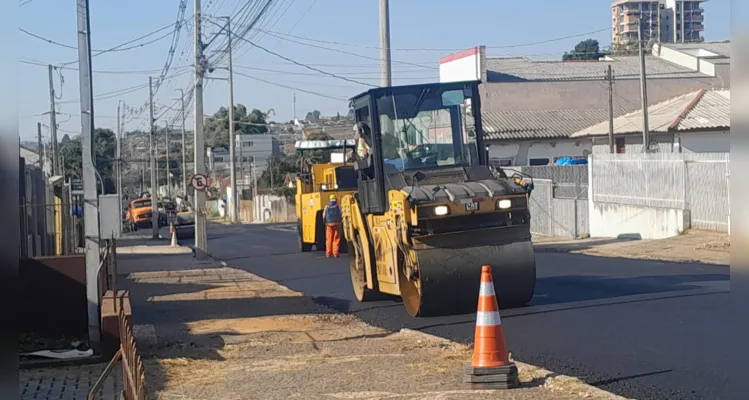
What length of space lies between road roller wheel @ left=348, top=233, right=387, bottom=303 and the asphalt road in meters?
0.19

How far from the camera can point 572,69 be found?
59906 millimetres

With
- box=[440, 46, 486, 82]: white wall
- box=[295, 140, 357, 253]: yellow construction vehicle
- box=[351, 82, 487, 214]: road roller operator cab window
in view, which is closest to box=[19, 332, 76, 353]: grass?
box=[351, 82, 487, 214]: road roller operator cab window

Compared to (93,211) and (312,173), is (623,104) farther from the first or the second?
(93,211)

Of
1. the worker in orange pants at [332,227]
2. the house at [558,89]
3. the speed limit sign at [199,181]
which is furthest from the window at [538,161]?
the worker in orange pants at [332,227]

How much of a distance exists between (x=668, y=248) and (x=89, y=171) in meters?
15.5

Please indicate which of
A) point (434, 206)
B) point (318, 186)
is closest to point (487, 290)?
point (434, 206)

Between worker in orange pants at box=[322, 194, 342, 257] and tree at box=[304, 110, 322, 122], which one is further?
tree at box=[304, 110, 322, 122]

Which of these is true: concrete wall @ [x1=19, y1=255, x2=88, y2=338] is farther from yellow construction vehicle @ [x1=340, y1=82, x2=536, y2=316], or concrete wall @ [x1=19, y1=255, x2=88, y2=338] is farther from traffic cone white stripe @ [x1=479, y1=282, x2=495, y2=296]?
traffic cone white stripe @ [x1=479, y1=282, x2=495, y2=296]

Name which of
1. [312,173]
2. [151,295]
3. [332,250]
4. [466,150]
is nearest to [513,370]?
[466,150]

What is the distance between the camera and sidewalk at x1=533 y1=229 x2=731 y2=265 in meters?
20.7

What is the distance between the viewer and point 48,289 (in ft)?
43.4

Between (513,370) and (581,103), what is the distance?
50592 millimetres

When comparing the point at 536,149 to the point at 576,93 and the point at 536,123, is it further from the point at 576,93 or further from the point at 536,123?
the point at 576,93

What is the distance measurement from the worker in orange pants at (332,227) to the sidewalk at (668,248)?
5.46 metres
